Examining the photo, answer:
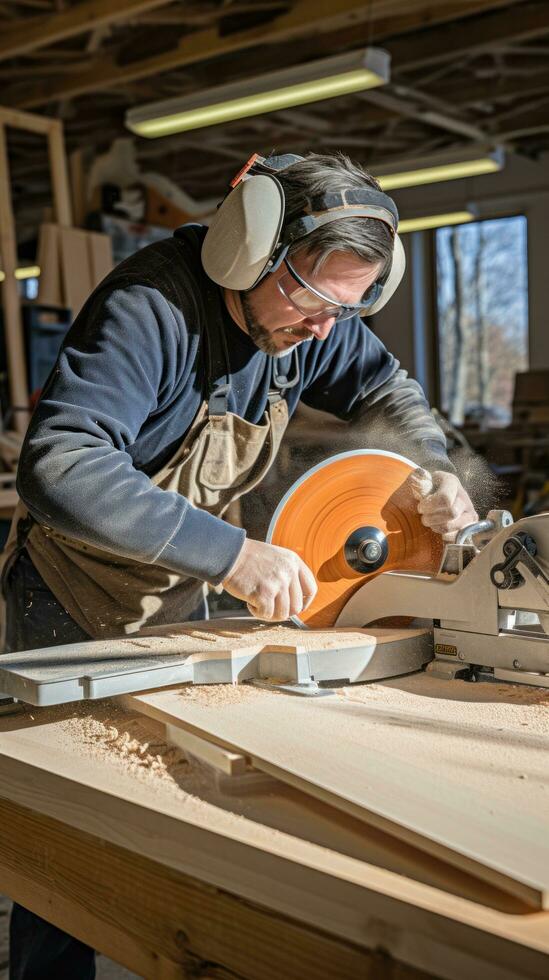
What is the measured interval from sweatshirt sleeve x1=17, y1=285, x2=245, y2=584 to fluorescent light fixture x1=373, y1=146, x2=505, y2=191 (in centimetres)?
710

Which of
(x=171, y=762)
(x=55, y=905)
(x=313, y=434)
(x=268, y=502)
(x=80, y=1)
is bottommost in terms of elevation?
(x=55, y=905)

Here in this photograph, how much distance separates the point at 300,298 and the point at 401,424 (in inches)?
16.8

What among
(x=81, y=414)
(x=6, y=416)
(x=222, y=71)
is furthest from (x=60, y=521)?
(x=222, y=71)

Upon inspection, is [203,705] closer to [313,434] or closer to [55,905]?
[55,905]

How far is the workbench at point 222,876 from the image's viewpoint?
2.82ft

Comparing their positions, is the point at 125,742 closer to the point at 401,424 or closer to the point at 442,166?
the point at 401,424

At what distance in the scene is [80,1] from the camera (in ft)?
20.7

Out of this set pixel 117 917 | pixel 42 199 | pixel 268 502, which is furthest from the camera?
pixel 42 199

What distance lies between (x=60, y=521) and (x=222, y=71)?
23.9ft

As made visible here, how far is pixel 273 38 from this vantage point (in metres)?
6.61

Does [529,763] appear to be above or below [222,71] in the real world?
below

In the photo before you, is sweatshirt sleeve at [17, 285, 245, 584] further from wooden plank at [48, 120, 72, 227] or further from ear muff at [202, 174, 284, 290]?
wooden plank at [48, 120, 72, 227]

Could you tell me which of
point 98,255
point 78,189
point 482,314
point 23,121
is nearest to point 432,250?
point 482,314

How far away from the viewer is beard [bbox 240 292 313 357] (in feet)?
6.24
